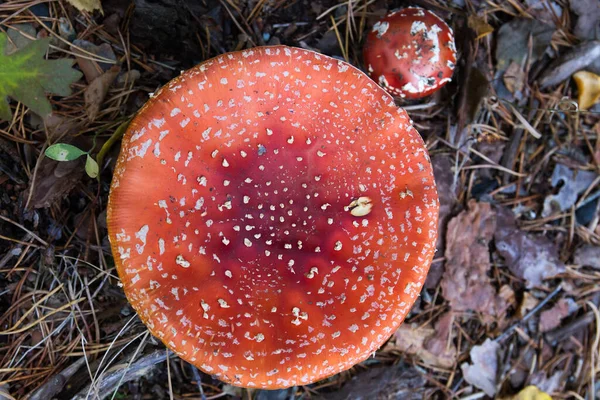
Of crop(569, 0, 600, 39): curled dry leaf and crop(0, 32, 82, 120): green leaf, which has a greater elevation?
crop(569, 0, 600, 39): curled dry leaf

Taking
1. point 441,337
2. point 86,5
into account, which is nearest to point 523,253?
point 441,337

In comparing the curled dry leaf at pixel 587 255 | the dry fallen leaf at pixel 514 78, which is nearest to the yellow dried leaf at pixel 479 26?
the dry fallen leaf at pixel 514 78

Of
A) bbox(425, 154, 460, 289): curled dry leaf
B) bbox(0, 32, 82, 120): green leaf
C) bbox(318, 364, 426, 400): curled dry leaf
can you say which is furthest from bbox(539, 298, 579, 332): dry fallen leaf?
bbox(0, 32, 82, 120): green leaf

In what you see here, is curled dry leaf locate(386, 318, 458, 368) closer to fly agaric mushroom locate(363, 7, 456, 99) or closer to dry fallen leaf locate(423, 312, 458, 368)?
dry fallen leaf locate(423, 312, 458, 368)

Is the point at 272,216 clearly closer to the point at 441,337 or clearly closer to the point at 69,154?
the point at 69,154

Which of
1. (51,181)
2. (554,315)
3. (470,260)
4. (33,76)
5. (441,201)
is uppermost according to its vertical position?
(33,76)

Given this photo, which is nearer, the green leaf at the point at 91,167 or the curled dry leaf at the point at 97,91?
the green leaf at the point at 91,167

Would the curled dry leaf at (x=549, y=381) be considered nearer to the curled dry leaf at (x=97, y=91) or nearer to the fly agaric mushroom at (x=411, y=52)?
the fly agaric mushroom at (x=411, y=52)
